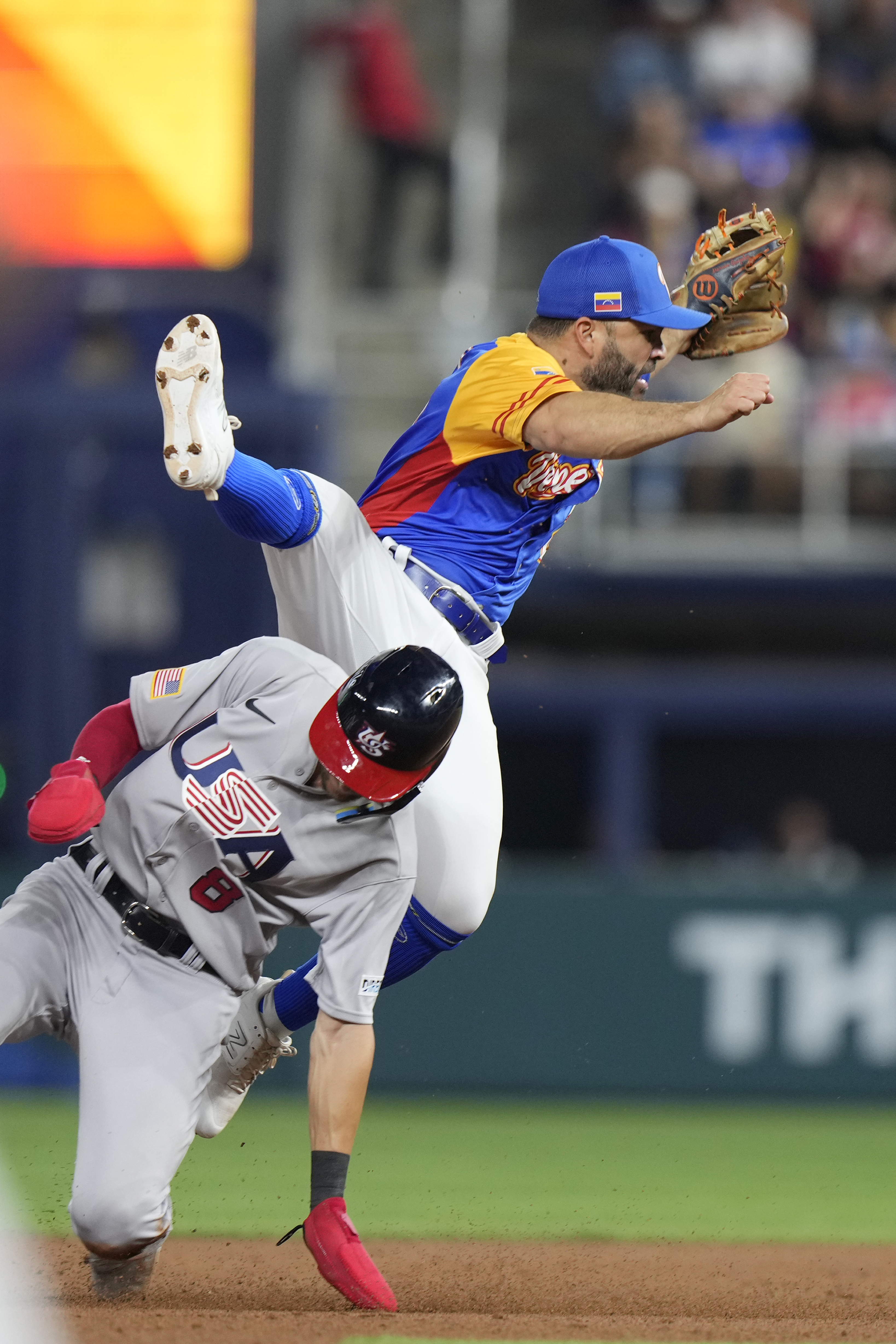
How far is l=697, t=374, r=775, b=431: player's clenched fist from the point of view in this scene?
3.85 metres

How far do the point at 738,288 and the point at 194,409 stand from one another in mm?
1575

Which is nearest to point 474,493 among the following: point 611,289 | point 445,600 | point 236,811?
point 445,600

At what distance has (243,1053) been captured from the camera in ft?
15.3

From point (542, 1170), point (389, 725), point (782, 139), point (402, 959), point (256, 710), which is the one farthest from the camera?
point (782, 139)

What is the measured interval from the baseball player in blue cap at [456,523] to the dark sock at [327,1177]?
1.40 feet

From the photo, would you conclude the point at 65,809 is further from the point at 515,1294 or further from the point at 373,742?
the point at 515,1294

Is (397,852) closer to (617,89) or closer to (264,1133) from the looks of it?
(264,1133)

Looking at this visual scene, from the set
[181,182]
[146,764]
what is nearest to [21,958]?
[146,764]

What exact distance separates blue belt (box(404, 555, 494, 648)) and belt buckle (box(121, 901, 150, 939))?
1.01 metres

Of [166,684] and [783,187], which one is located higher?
[783,187]

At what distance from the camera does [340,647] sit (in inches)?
178

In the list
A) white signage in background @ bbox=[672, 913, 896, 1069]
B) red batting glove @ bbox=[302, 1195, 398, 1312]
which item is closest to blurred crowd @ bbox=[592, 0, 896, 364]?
white signage in background @ bbox=[672, 913, 896, 1069]

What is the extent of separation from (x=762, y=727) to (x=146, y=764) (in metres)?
8.42

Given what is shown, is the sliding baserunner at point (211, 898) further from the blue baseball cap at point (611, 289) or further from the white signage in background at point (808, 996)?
the white signage in background at point (808, 996)
